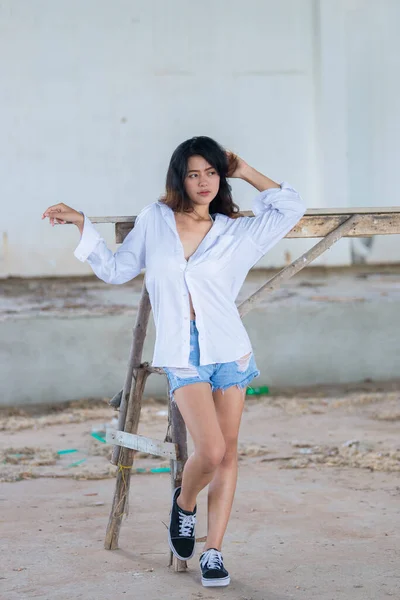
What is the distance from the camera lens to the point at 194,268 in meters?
3.64

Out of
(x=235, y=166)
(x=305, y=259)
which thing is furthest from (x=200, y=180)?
(x=305, y=259)

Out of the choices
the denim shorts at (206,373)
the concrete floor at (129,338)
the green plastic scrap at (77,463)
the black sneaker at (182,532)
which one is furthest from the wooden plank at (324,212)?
the concrete floor at (129,338)

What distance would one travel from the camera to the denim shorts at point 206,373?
11.9 ft

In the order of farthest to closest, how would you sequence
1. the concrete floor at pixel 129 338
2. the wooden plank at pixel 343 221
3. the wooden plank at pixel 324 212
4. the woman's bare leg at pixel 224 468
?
the concrete floor at pixel 129 338 → the wooden plank at pixel 343 221 → the wooden plank at pixel 324 212 → the woman's bare leg at pixel 224 468

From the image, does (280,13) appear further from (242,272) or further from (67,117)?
(242,272)

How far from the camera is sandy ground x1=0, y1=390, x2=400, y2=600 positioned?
3910mm

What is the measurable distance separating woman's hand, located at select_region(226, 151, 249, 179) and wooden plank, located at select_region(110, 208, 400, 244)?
0.65 feet

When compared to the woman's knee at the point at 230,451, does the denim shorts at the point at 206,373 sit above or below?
above

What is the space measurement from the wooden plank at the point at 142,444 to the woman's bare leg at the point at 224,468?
300mm

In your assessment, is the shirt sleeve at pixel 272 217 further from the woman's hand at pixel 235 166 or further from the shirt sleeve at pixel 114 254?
the shirt sleeve at pixel 114 254

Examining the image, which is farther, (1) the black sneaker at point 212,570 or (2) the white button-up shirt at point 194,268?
(1) the black sneaker at point 212,570

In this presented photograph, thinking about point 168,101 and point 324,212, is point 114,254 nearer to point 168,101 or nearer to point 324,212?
point 324,212

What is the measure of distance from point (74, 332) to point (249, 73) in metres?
3.73

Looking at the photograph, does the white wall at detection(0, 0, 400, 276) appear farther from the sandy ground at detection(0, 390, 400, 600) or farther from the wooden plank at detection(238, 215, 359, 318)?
the wooden plank at detection(238, 215, 359, 318)
